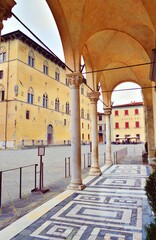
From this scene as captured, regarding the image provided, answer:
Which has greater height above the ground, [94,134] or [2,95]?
[2,95]

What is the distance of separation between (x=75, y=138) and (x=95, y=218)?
2757 millimetres

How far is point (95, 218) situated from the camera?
371 centimetres

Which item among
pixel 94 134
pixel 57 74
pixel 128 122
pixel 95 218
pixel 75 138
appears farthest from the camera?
pixel 128 122

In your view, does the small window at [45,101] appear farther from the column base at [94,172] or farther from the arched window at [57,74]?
the column base at [94,172]

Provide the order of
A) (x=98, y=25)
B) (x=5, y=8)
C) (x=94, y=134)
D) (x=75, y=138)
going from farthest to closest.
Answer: (x=94, y=134)
(x=98, y=25)
(x=75, y=138)
(x=5, y=8)

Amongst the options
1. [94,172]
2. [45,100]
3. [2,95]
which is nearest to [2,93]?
[2,95]

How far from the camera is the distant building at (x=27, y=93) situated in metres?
27.4

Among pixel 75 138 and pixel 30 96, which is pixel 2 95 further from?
pixel 75 138

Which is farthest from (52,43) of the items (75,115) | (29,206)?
(29,206)

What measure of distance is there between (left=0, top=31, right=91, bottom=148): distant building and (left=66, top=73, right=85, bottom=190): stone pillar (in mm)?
18374

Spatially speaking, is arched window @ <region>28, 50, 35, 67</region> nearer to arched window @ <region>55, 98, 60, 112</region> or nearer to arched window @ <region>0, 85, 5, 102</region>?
arched window @ <region>0, 85, 5, 102</region>

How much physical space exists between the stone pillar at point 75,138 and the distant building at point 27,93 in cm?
1837

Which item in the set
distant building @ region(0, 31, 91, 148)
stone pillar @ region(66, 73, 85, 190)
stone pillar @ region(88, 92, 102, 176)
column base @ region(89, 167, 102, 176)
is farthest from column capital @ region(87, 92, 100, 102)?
distant building @ region(0, 31, 91, 148)

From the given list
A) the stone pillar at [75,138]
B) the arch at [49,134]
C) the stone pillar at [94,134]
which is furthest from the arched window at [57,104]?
the stone pillar at [75,138]
